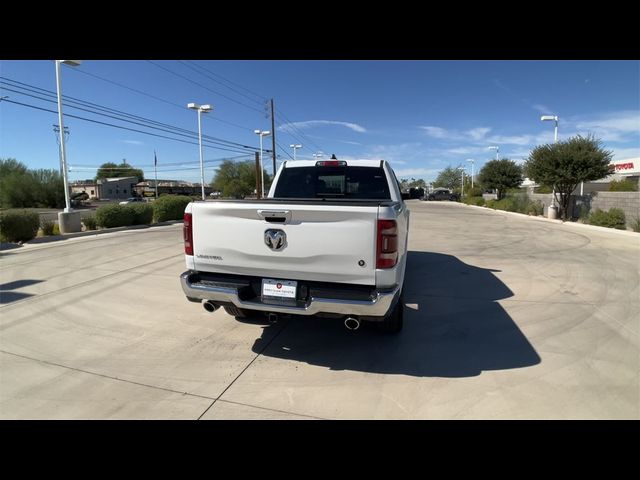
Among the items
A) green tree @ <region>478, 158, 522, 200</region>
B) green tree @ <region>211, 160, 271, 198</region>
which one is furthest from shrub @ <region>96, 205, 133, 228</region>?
green tree @ <region>211, 160, 271, 198</region>

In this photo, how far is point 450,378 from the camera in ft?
11.1

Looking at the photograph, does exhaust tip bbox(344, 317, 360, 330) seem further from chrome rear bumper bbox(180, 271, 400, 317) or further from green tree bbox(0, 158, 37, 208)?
green tree bbox(0, 158, 37, 208)

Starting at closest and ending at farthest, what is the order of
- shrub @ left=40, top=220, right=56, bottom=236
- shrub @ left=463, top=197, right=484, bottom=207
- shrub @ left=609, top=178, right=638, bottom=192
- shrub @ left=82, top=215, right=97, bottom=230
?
shrub @ left=40, top=220, right=56, bottom=236, shrub @ left=82, top=215, right=97, bottom=230, shrub @ left=609, top=178, right=638, bottom=192, shrub @ left=463, top=197, right=484, bottom=207

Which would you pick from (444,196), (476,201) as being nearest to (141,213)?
(476,201)

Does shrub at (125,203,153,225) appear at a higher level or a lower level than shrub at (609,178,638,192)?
lower

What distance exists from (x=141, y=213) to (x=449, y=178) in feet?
334

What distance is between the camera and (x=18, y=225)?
38.0 feet

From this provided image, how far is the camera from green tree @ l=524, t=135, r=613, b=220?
1934cm

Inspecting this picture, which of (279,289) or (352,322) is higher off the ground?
(279,289)

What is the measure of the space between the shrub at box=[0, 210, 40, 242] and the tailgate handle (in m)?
12.3

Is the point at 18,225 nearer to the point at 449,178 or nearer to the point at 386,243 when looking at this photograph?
the point at 386,243
